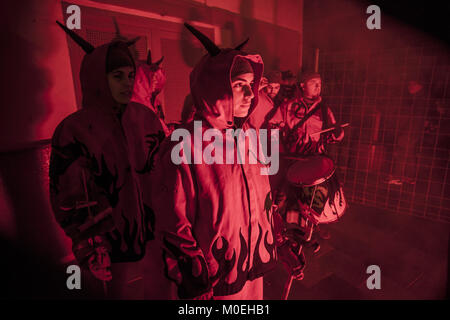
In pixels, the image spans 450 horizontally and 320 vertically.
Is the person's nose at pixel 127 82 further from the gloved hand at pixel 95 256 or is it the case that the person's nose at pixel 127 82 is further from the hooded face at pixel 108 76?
the gloved hand at pixel 95 256

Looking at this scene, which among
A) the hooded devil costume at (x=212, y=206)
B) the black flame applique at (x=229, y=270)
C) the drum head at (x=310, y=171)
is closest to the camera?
the hooded devil costume at (x=212, y=206)

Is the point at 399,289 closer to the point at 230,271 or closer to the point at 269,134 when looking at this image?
the point at 269,134

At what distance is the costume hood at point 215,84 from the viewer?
1.05 meters

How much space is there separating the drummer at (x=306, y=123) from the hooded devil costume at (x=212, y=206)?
1482mm

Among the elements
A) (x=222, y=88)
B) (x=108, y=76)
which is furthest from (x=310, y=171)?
(x=108, y=76)

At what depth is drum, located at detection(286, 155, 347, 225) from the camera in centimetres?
191

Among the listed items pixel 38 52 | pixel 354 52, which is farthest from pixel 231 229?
pixel 354 52

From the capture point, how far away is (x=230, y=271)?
3.85 ft

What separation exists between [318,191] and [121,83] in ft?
5.77

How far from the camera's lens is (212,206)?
1.09 meters

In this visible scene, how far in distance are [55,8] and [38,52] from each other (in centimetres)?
40

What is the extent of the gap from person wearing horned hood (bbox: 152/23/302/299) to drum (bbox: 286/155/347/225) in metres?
0.80

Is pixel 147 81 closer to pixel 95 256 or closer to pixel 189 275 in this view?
pixel 95 256

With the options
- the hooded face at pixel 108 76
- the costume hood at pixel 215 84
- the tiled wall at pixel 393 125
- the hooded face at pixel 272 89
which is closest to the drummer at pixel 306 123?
the hooded face at pixel 272 89
